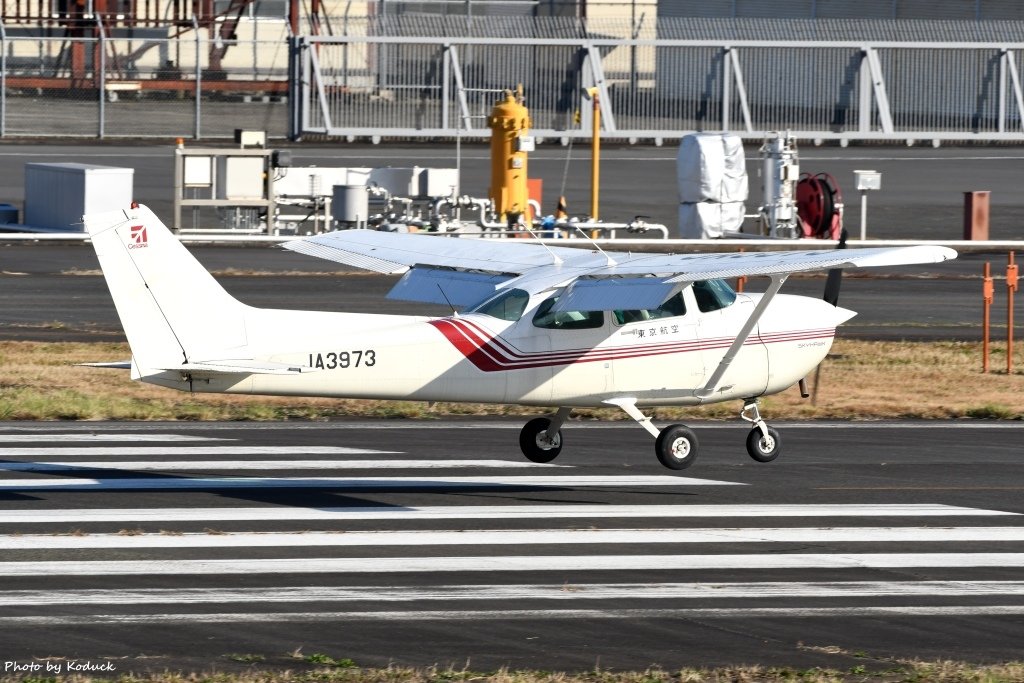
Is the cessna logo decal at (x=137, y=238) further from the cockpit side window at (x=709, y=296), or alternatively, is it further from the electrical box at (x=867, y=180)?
the electrical box at (x=867, y=180)

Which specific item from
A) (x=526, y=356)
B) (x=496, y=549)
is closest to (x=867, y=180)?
(x=526, y=356)

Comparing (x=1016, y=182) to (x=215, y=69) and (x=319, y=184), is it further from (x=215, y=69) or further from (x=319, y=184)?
(x=215, y=69)

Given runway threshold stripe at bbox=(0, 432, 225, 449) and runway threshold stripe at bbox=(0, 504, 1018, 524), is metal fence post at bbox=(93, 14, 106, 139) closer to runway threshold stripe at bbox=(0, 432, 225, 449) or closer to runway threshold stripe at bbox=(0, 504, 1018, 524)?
runway threshold stripe at bbox=(0, 432, 225, 449)

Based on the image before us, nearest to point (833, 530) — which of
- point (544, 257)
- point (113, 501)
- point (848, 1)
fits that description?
point (544, 257)

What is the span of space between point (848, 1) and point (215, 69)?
23694 millimetres

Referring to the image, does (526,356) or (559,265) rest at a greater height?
(559,265)

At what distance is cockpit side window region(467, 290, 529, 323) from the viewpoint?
14594 mm

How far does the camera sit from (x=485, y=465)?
16.9m

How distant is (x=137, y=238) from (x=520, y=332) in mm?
3382

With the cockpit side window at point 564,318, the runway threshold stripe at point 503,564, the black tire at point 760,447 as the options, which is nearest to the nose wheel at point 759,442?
the black tire at point 760,447

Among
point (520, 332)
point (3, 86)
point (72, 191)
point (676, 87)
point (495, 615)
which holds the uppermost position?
point (676, 87)

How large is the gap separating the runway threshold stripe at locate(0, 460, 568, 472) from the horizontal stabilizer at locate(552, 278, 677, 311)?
2857 mm

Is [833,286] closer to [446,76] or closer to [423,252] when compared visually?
[423,252]

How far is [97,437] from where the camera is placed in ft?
59.8
